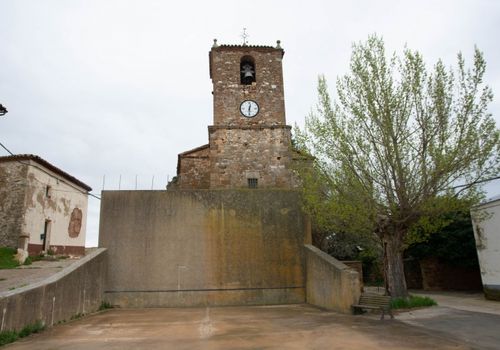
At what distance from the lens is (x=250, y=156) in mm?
17766

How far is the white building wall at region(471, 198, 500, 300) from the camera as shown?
12805 mm

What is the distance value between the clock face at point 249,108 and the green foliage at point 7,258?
11.5 meters

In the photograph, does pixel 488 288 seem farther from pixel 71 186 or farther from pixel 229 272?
pixel 71 186

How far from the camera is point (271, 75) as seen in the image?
18531 millimetres

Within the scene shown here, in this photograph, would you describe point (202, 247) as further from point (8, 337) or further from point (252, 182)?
point (8, 337)

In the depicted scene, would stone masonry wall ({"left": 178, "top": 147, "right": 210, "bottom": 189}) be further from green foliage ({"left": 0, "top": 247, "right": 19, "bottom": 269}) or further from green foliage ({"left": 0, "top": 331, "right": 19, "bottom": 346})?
green foliage ({"left": 0, "top": 331, "right": 19, "bottom": 346})

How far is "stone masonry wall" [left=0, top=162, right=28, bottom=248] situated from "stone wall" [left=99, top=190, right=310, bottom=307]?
27.4 feet

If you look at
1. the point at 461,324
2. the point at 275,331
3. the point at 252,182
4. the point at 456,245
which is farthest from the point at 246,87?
the point at 461,324

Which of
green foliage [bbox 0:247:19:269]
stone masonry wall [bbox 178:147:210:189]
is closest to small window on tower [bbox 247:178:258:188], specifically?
stone masonry wall [bbox 178:147:210:189]

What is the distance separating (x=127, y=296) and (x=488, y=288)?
1157 cm

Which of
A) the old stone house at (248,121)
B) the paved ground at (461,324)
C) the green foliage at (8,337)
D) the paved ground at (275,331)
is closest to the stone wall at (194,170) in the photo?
the old stone house at (248,121)

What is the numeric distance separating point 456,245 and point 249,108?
1081cm

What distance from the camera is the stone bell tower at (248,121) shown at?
17.6 m

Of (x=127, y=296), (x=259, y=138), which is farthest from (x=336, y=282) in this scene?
(x=259, y=138)
